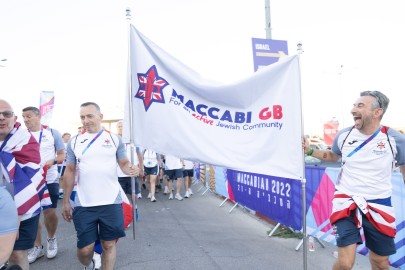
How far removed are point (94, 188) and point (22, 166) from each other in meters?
0.83

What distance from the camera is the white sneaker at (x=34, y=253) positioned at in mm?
4617

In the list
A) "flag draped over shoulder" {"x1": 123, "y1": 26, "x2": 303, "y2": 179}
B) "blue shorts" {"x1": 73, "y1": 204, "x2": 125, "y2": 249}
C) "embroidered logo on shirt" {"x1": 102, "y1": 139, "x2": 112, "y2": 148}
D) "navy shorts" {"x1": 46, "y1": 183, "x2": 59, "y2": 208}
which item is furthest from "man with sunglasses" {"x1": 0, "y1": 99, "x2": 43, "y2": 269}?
"navy shorts" {"x1": 46, "y1": 183, "x2": 59, "y2": 208}

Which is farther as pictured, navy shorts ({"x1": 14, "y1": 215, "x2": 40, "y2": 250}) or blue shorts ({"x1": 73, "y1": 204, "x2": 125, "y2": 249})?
blue shorts ({"x1": 73, "y1": 204, "x2": 125, "y2": 249})

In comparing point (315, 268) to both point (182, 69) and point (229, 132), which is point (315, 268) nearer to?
point (229, 132)

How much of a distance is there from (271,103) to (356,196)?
119 centimetres

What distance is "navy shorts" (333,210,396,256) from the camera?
3170 millimetres

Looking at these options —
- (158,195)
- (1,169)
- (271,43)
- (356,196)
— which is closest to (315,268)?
Result: (356,196)

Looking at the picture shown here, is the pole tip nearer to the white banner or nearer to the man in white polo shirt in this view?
the man in white polo shirt

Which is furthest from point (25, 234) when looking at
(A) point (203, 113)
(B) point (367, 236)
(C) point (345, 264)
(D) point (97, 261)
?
(B) point (367, 236)

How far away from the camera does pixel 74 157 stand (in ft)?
12.6

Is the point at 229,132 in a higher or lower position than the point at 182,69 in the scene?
lower

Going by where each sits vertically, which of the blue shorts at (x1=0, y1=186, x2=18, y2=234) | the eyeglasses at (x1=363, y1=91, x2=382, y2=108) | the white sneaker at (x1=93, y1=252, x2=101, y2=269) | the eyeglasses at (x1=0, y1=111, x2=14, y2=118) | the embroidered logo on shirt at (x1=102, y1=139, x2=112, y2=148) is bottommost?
the white sneaker at (x1=93, y1=252, x2=101, y2=269)

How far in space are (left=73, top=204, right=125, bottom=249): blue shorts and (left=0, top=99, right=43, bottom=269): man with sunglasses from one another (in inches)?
17.9

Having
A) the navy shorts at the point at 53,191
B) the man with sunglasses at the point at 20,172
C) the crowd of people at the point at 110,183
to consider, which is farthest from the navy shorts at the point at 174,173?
the man with sunglasses at the point at 20,172
